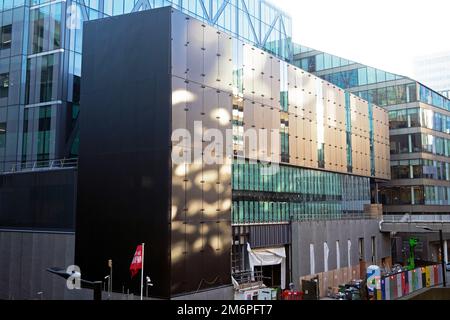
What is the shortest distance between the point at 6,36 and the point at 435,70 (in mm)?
189619

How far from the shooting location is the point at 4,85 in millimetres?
36469

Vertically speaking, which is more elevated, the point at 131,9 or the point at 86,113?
the point at 131,9

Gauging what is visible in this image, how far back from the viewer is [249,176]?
1203 inches

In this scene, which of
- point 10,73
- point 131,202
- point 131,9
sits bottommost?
point 131,202

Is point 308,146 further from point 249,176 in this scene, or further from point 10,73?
point 10,73

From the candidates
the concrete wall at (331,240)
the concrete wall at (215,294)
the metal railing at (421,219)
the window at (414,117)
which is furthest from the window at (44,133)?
the window at (414,117)

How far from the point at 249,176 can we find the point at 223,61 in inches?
316

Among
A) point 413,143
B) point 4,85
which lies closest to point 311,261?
point 4,85

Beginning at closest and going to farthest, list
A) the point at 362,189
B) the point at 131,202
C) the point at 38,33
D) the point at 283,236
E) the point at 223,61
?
the point at 131,202 → the point at 223,61 → the point at 283,236 → the point at 38,33 → the point at 362,189

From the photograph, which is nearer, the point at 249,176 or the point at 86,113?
the point at 86,113

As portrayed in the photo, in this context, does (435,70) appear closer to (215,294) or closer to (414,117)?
(414,117)

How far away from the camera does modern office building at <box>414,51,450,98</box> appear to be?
190125 millimetres

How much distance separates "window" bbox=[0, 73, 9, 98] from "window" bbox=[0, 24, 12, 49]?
231cm

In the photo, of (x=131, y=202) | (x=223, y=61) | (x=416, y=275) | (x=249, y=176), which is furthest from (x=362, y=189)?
(x=131, y=202)
